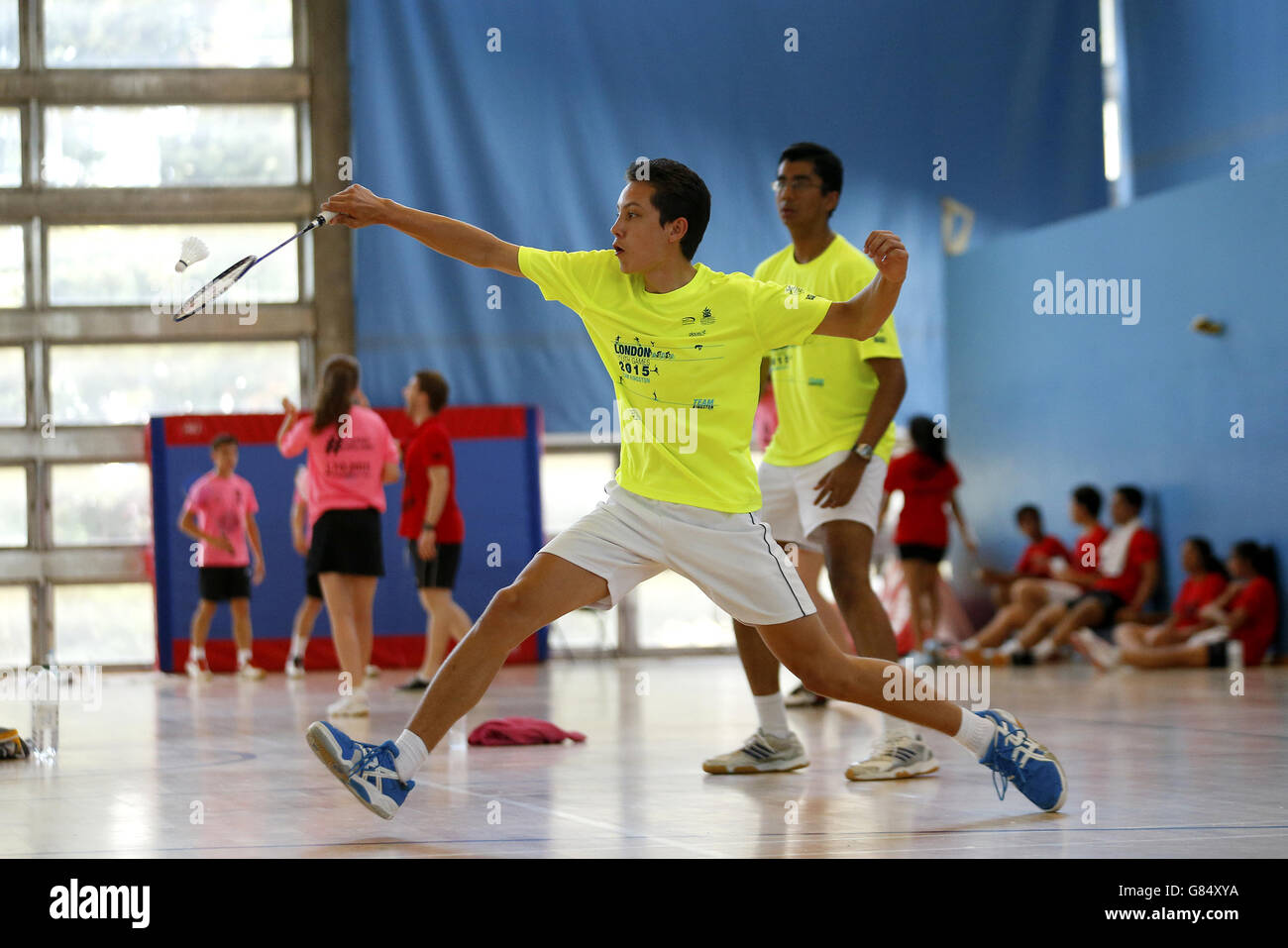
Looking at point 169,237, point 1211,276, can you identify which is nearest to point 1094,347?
point 1211,276

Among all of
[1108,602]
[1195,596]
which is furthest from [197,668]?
[1195,596]

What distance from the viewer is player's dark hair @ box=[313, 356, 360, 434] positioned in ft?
24.5

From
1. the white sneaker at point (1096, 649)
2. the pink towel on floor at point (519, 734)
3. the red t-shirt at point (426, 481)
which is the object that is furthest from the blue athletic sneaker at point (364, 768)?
the white sneaker at point (1096, 649)

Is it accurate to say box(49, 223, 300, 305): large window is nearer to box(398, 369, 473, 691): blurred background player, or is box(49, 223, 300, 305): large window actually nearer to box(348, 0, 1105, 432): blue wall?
box(348, 0, 1105, 432): blue wall

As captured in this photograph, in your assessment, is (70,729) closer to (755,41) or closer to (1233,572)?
(1233,572)

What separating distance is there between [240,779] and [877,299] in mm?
2568

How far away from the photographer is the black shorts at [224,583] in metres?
11.7

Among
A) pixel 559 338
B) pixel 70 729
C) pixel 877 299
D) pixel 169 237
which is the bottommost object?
pixel 70 729

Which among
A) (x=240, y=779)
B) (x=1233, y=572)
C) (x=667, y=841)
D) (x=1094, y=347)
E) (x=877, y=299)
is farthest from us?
(x=1094, y=347)

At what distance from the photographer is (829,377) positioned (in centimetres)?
513

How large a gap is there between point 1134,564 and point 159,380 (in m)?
8.48

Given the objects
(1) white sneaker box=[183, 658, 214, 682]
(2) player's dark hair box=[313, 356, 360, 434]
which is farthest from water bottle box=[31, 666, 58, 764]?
(1) white sneaker box=[183, 658, 214, 682]

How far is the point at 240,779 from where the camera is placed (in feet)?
15.9

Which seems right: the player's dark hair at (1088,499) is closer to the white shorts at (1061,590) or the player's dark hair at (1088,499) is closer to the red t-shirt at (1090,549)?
the red t-shirt at (1090,549)
